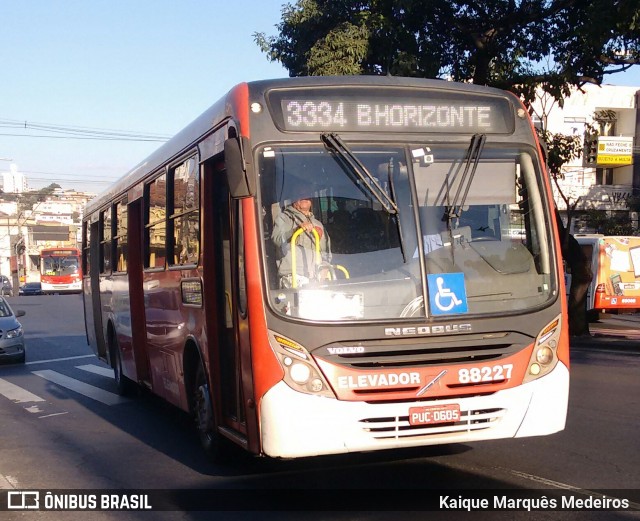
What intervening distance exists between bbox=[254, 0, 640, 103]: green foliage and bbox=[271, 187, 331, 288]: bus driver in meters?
10.2

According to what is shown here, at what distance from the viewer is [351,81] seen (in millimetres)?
6621

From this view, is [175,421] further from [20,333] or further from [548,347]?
[20,333]

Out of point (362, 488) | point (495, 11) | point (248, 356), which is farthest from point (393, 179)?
point (495, 11)

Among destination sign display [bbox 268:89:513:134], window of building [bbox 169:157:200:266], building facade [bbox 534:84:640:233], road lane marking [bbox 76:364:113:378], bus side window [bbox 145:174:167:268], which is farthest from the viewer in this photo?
building facade [bbox 534:84:640:233]

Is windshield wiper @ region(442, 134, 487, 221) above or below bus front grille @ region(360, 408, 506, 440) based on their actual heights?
above

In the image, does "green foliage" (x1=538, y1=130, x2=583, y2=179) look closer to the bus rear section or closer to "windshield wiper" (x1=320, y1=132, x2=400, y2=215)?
the bus rear section

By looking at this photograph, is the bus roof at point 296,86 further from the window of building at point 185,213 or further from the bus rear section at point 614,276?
the bus rear section at point 614,276

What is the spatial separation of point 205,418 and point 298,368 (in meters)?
2.05

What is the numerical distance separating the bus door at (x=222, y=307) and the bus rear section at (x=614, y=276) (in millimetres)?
17442

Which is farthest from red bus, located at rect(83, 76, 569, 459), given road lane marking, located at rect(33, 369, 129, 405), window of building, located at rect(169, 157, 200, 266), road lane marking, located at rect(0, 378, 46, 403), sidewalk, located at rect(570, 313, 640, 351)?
sidewalk, located at rect(570, 313, 640, 351)

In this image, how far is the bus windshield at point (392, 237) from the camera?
20.0ft

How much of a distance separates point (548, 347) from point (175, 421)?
17.9ft

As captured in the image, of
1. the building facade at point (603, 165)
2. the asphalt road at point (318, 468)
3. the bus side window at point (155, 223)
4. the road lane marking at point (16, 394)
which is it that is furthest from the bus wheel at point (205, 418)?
the building facade at point (603, 165)

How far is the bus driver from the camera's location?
240 inches
